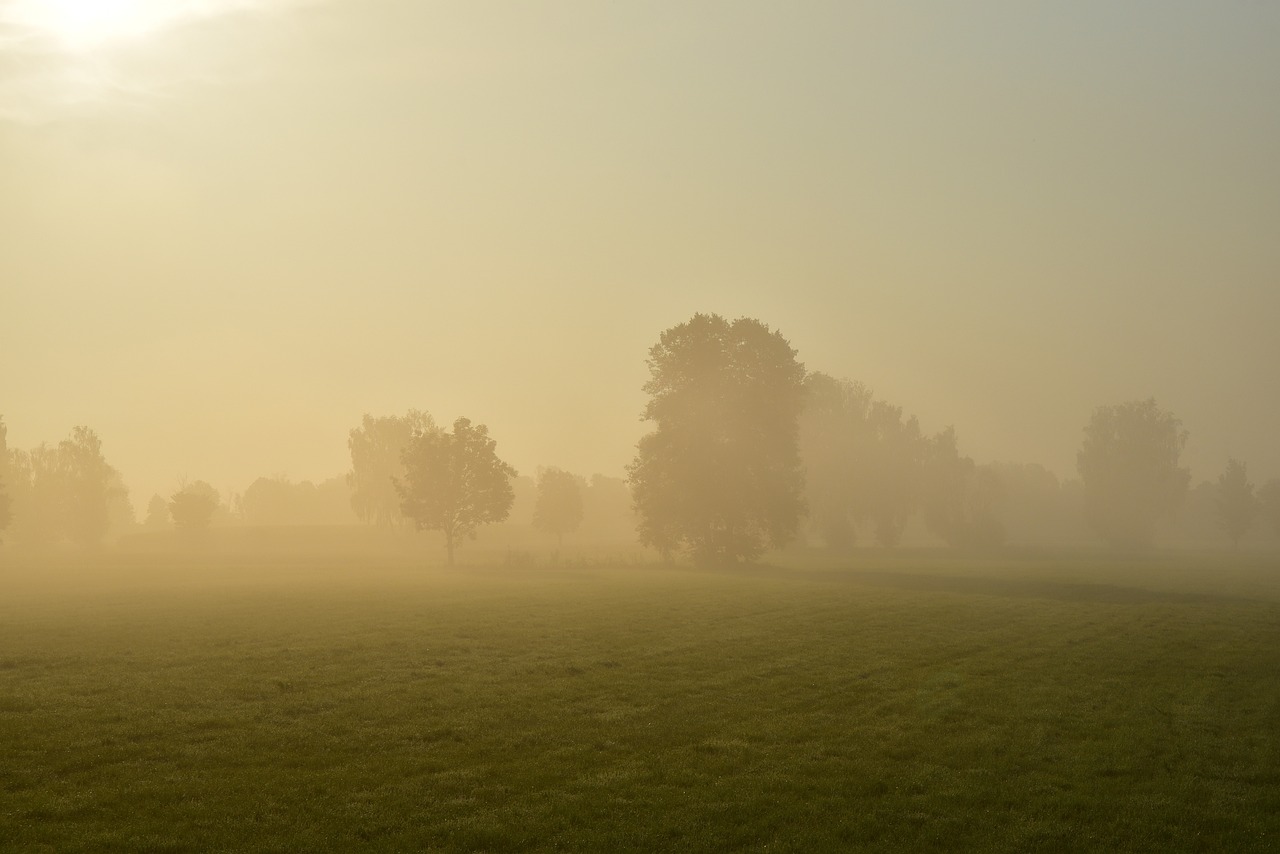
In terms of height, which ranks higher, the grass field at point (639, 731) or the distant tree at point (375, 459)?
the distant tree at point (375, 459)

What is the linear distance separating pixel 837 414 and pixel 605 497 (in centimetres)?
8528

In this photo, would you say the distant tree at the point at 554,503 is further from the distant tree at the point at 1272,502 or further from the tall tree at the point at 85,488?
the distant tree at the point at 1272,502

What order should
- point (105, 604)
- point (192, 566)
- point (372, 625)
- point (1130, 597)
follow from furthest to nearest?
point (192, 566) < point (1130, 597) < point (105, 604) < point (372, 625)

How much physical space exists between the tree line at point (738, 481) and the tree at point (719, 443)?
0.13m

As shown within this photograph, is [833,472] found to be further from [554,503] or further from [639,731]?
[639,731]

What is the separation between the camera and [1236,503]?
134 meters

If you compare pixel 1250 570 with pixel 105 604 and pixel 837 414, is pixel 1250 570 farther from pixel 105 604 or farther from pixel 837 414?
pixel 105 604

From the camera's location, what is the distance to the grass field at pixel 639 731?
1323cm

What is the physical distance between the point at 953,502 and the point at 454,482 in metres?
77.7

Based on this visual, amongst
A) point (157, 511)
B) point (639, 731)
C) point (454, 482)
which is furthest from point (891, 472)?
point (157, 511)

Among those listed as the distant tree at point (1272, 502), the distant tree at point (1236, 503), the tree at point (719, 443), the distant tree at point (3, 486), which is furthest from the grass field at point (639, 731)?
the distant tree at point (1272, 502)

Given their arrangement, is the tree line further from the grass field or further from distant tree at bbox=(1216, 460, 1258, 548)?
the grass field

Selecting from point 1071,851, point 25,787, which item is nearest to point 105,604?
point 25,787

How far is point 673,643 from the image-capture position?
30.6 metres
